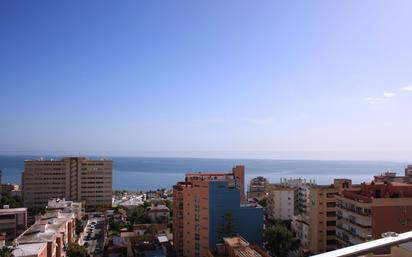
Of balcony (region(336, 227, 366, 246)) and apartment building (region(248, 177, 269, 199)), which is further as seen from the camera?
apartment building (region(248, 177, 269, 199))

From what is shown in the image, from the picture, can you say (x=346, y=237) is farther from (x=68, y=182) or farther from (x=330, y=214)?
(x=68, y=182)

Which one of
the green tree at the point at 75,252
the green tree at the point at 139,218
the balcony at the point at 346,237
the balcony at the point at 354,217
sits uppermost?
the balcony at the point at 354,217

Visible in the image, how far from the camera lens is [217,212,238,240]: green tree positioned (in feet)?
70.7

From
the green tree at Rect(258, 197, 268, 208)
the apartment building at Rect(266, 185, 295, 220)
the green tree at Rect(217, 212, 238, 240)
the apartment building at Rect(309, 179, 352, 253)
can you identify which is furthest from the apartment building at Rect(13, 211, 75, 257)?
the green tree at Rect(258, 197, 268, 208)

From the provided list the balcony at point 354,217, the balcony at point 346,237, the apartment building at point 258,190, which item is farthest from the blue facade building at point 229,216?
the apartment building at point 258,190

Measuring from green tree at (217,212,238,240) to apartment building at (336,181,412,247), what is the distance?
5.81 m

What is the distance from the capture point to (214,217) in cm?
2158

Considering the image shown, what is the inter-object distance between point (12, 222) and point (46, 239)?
9.91 metres

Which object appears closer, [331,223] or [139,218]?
[331,223]

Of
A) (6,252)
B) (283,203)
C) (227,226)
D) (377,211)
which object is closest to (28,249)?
(6,252)

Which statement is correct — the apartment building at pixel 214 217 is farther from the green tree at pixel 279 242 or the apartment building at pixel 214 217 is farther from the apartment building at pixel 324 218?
the apartment building at pixel 324 218

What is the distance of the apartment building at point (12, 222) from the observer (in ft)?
83.3

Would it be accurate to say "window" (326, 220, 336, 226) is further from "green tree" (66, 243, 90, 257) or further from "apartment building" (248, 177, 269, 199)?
"apartment building" (248, 177, 269, 199)

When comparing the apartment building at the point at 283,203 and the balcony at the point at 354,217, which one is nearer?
the balcony at the point at 354,217
